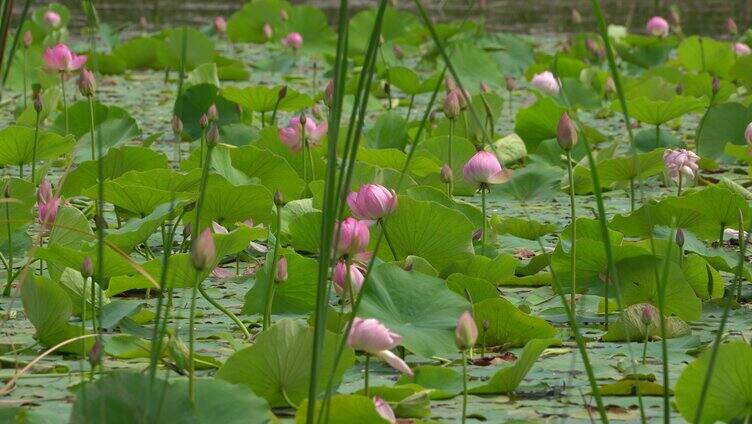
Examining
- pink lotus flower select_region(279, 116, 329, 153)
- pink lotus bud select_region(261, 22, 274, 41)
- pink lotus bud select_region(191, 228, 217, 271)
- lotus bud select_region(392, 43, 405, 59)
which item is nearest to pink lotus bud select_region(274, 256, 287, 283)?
pink lotus bud select_region(191, 228, 217, 271)

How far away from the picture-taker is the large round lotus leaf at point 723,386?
139 centimetres

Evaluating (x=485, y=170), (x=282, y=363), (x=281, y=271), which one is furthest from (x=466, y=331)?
(x=485, y=170)

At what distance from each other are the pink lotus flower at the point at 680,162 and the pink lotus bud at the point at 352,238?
3.35ft

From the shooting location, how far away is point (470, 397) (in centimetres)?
162

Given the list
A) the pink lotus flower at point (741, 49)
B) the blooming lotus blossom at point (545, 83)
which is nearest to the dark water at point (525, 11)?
the pink lotus flower at point (741, 49)

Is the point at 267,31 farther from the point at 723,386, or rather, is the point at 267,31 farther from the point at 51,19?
the point at 723,386

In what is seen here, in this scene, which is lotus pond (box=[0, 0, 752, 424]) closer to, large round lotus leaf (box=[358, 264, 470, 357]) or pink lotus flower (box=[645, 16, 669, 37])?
large round lotus leaf (box=[358, 264, 470, 357])

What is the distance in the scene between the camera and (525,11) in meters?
8.38

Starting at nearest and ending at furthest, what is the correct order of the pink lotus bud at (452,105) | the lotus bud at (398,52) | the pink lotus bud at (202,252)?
the pink lotus bud at (202,252), the pink lotus bud at (452,105), the lotus bud at (398,52)

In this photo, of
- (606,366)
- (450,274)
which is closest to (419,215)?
(450,274)

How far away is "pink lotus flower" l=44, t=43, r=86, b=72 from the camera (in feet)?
10.2

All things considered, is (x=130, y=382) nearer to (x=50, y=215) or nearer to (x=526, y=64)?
(x=50, y=215)

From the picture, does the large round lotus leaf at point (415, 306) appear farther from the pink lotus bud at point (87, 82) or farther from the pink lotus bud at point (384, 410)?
the pink lotus bud at point (87, 82)

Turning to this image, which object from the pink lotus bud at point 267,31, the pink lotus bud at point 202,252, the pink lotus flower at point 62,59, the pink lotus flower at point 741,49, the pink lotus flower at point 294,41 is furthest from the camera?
the pink lotus bud at point 267,31
